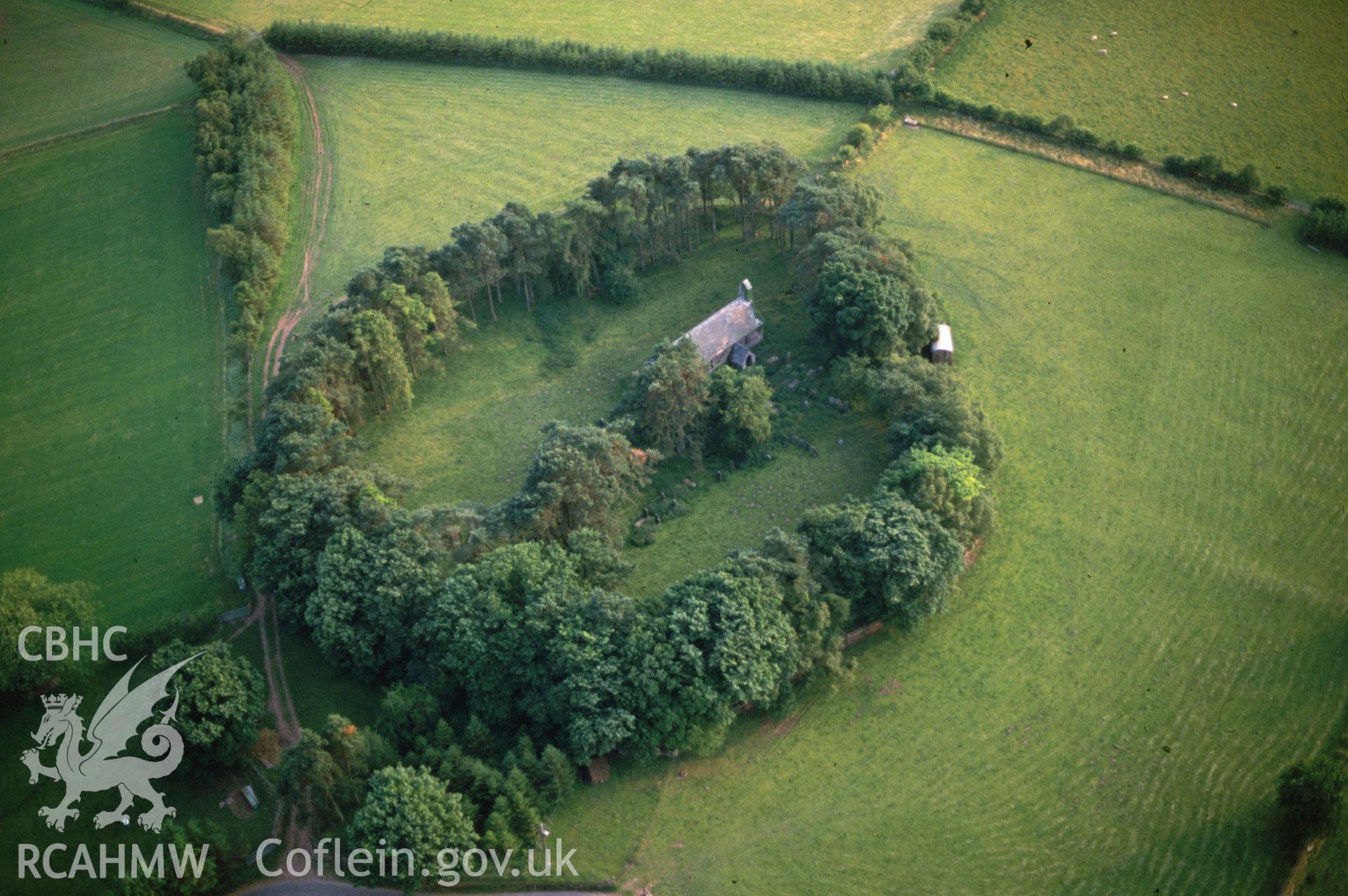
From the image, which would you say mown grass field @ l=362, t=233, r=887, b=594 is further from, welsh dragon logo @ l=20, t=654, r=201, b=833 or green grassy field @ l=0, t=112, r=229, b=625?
welsh dragon logo @ l=20, t=654, r=201, b=833

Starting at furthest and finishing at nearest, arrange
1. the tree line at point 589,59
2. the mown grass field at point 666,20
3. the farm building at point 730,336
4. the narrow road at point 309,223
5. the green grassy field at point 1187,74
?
the mown grass field at point 666,20, the tree line at point 589,59, the green grassy field at point 1187,74, the narrow road at point 309,223, the farm building at point 730,336

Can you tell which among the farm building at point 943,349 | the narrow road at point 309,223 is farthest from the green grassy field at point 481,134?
the farm building at point 943,349

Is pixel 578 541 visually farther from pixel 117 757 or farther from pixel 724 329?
pixel 117 757

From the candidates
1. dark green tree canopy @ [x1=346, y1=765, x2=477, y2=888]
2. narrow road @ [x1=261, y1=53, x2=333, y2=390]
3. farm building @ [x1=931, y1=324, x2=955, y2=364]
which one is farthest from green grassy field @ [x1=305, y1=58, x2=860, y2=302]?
dark green tree canopy @ [x1=346, y1=765, x2=477, y2=888]

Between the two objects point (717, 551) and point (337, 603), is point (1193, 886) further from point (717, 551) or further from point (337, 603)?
point (337, 603)

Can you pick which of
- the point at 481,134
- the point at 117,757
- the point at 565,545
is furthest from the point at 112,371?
the point at 565,545

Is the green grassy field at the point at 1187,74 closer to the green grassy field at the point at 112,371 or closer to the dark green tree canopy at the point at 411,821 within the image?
the green grassy field at the point at 112,371
